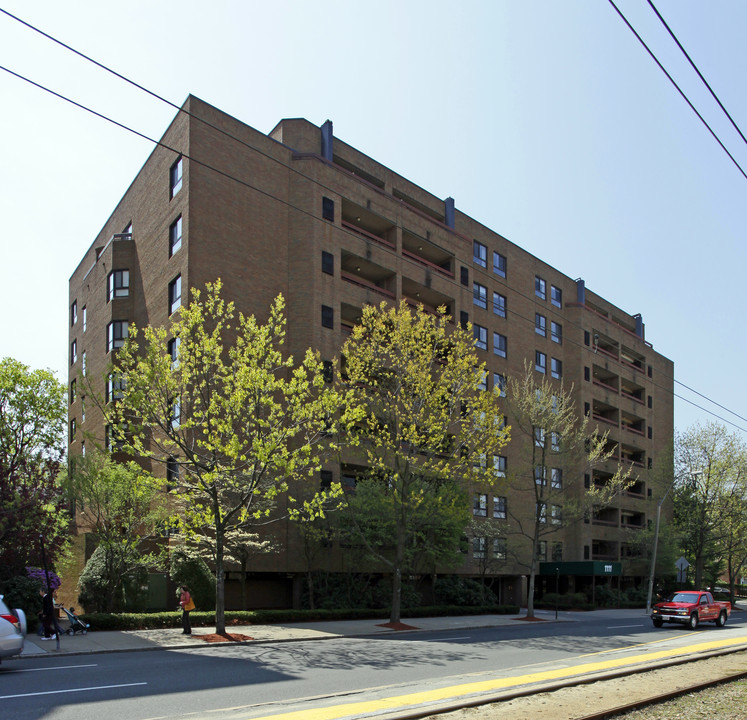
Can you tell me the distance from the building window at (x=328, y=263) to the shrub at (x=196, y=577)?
1575cm

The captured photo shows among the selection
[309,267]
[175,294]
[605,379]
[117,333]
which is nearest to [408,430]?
[309,267]

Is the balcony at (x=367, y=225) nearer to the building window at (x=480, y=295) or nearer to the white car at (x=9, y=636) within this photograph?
the building window at (x=480, y=295)

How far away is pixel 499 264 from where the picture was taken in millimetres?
52469

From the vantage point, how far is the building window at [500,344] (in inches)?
1970

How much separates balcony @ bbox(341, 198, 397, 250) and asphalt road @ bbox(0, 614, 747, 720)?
2280 centimetres

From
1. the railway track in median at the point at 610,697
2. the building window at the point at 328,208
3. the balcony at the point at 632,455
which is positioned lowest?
the railway track in median at the point at 610,697

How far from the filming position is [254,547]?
3033 centimetres

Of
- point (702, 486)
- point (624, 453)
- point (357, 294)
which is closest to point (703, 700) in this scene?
point (357, 294)

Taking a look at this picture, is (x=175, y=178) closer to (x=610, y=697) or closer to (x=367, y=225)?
(x=367, y=225)

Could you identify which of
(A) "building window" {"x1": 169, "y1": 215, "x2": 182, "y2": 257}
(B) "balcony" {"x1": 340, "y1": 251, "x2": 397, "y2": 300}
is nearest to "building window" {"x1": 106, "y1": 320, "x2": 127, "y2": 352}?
(A) "building window" {"x1": 169, "y1": 215, "x2": 182, "y2": 257}

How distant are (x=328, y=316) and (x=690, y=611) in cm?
2133

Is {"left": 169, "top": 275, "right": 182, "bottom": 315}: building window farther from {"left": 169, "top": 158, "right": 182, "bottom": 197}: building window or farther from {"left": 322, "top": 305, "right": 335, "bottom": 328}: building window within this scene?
{"left": 322, "top": 305, "right": 335, "bottom": 328}: building window

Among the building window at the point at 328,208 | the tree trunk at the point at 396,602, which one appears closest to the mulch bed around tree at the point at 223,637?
the tree trunk at the point at 396,602

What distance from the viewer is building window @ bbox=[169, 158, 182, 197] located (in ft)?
117
